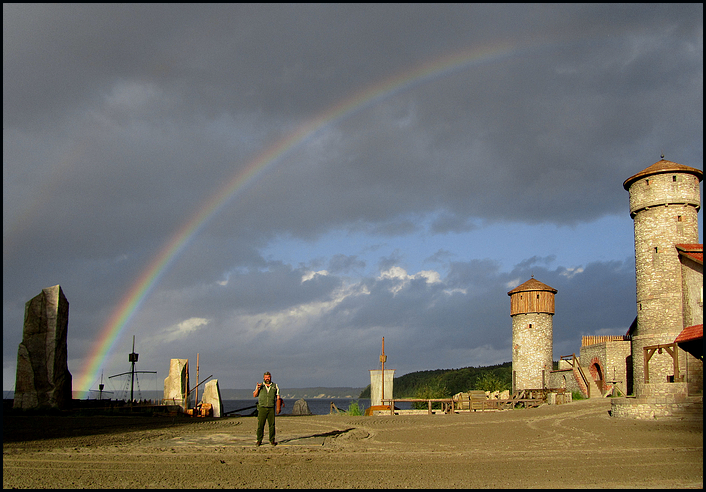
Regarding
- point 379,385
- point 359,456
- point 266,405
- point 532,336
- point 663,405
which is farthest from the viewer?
point 532,336

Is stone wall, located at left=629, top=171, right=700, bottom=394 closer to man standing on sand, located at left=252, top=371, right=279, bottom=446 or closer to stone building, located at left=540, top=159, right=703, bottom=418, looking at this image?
stone building, located at left=540, top=159, right=703, bottom=418

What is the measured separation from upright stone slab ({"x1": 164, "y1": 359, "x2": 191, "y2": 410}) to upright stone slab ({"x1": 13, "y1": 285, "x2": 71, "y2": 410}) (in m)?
4.75

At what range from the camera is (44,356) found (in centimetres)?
2692

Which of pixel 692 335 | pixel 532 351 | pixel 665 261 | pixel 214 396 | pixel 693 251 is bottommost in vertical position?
pixel 214 396

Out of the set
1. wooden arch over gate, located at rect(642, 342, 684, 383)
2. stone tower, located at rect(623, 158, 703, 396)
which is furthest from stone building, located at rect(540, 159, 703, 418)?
wooden arch over gate, located at rect(642, 342, 684, 383)

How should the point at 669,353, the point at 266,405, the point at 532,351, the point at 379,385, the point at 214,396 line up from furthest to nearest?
the point at 532,351 → the point at 379,385 → the point at 214,396 → the point at 669,353 → the point at 266,405

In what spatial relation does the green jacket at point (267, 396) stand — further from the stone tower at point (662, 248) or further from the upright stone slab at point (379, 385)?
the stone tower at point (662, 248)

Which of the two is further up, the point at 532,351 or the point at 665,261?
the point at 665,261

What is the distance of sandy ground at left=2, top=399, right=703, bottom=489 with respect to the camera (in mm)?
9852

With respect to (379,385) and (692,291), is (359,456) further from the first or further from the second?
(692,291)

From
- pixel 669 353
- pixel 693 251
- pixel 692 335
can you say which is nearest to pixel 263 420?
pixel 692 335

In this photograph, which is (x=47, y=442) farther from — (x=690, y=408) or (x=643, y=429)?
(x=690, y=408)

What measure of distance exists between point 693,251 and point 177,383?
27.8 metres

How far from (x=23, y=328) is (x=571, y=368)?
33070 mm
